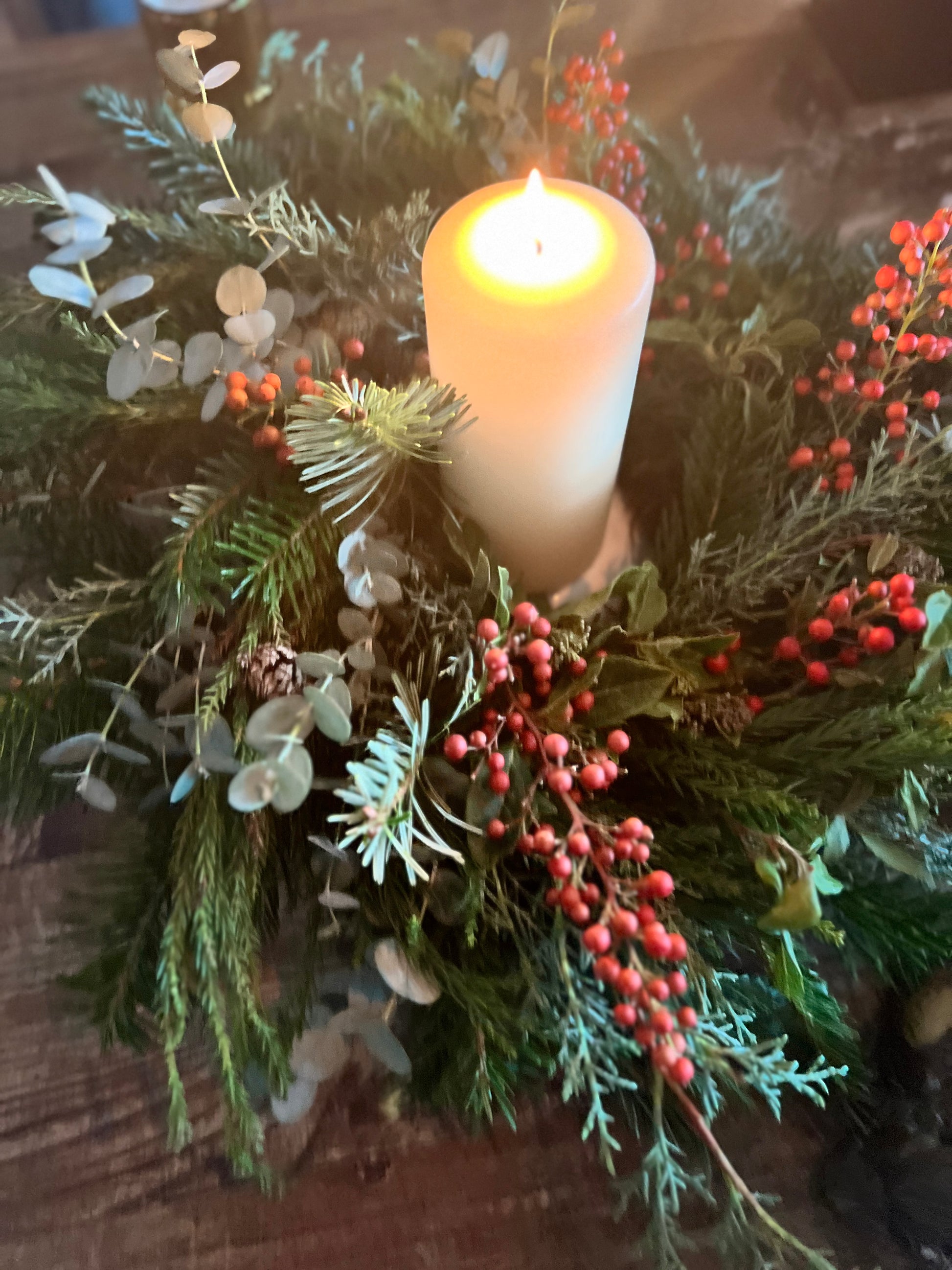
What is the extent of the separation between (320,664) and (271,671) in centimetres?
4

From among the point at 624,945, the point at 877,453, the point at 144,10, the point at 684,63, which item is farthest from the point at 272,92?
the point at 624,945

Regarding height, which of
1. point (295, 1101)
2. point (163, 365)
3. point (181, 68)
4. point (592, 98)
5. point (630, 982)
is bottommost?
point (295, 1101)

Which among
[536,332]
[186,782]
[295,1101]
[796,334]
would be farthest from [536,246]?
[295,1101]

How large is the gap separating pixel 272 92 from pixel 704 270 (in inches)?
16.3

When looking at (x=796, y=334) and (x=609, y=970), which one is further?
(x=796, y=334)

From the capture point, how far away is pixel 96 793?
356mm

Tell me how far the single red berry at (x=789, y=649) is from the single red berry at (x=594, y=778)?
4.6 inches

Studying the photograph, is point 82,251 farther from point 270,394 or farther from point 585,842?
point 585,842

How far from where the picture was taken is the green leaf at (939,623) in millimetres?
304

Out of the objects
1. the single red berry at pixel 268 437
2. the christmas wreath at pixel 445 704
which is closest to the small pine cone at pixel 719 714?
the christmas wreath at pixel 445 704

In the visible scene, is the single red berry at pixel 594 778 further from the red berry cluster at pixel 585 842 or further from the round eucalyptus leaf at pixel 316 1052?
the round eucalyptus leaf at pixel 316 1052

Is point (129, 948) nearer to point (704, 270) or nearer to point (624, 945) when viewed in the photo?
point (624, 945)

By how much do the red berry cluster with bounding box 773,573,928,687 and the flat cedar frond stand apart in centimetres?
18

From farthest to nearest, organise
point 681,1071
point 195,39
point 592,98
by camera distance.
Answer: point 592,98, point 195,39, point 681,1071
